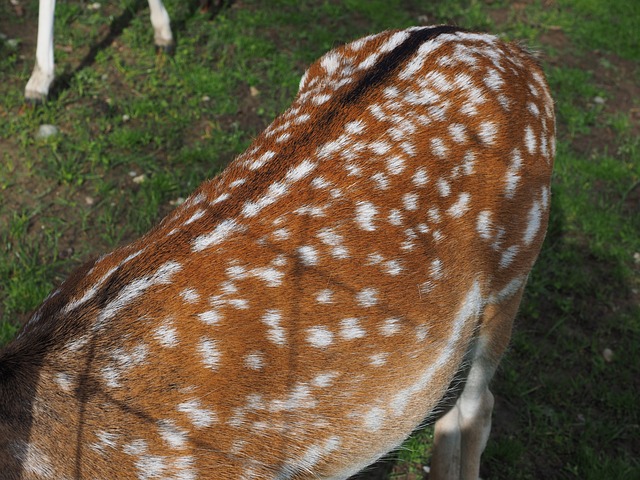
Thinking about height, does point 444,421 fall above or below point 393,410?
below

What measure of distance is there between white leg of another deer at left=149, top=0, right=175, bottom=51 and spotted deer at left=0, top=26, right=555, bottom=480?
276cm

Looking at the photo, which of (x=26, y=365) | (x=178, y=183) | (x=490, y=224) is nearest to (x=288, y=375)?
(x=26, y=365)

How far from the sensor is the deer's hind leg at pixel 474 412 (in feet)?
9.39

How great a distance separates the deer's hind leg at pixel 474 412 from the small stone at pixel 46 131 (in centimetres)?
276

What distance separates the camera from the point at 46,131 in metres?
4.62

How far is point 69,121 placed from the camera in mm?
4773

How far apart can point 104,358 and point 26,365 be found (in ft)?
0.61

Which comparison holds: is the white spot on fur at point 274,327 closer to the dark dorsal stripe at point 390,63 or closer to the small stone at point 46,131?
the dark dorsal stripe at point 390,63

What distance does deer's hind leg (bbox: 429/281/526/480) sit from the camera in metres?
2.86

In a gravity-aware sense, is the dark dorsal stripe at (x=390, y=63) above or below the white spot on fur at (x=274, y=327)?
above

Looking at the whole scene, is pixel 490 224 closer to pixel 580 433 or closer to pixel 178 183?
pixel 580 433

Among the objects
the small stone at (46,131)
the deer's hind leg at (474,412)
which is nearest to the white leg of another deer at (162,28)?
the small stone at (46,131)

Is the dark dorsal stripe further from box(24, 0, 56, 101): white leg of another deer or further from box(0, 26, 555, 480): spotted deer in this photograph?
box(24, 0, 56, 101): white leg of another deer

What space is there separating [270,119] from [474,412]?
2.58 meters
